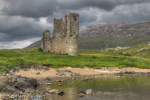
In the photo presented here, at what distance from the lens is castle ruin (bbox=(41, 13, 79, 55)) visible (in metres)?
65.9

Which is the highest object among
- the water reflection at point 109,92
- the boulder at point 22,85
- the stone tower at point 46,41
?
the stone tower at point 46,41

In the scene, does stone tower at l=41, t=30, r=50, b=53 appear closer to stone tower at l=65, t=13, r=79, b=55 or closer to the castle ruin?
the castle ruin

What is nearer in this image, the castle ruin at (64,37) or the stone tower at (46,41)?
the castle ruin at (64,37)

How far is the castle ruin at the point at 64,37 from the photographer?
65.9 meters

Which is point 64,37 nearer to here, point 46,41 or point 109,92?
point 46,41

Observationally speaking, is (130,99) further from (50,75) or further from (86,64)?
(86,64)

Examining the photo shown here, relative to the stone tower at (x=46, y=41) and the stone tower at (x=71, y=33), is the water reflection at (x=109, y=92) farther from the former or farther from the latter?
the stone tower at (x=46, y=41)

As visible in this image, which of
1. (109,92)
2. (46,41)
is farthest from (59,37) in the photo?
(109,92)

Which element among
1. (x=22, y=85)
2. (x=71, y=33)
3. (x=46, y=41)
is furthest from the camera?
(x=46, y=41)

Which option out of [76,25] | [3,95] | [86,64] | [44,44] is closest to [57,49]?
[44,44]

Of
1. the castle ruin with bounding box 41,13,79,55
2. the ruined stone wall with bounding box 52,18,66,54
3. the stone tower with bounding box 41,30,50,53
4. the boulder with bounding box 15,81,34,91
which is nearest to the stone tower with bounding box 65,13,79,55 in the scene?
the castle ruin with bounding box 41,13,79,55

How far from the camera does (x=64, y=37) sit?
68500mm

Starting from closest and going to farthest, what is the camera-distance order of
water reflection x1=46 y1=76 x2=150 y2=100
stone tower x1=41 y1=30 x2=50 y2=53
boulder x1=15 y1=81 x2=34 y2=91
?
water reflection x1=46 y1=76 x2=150 y2=100 → boulder x1=15 y1=81 x2=34 y2=91 → stone tower x1=41 y1=30 x2=50 y2=53

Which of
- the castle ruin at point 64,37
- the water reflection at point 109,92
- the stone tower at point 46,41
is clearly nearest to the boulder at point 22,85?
the water reflection at point 109,92
